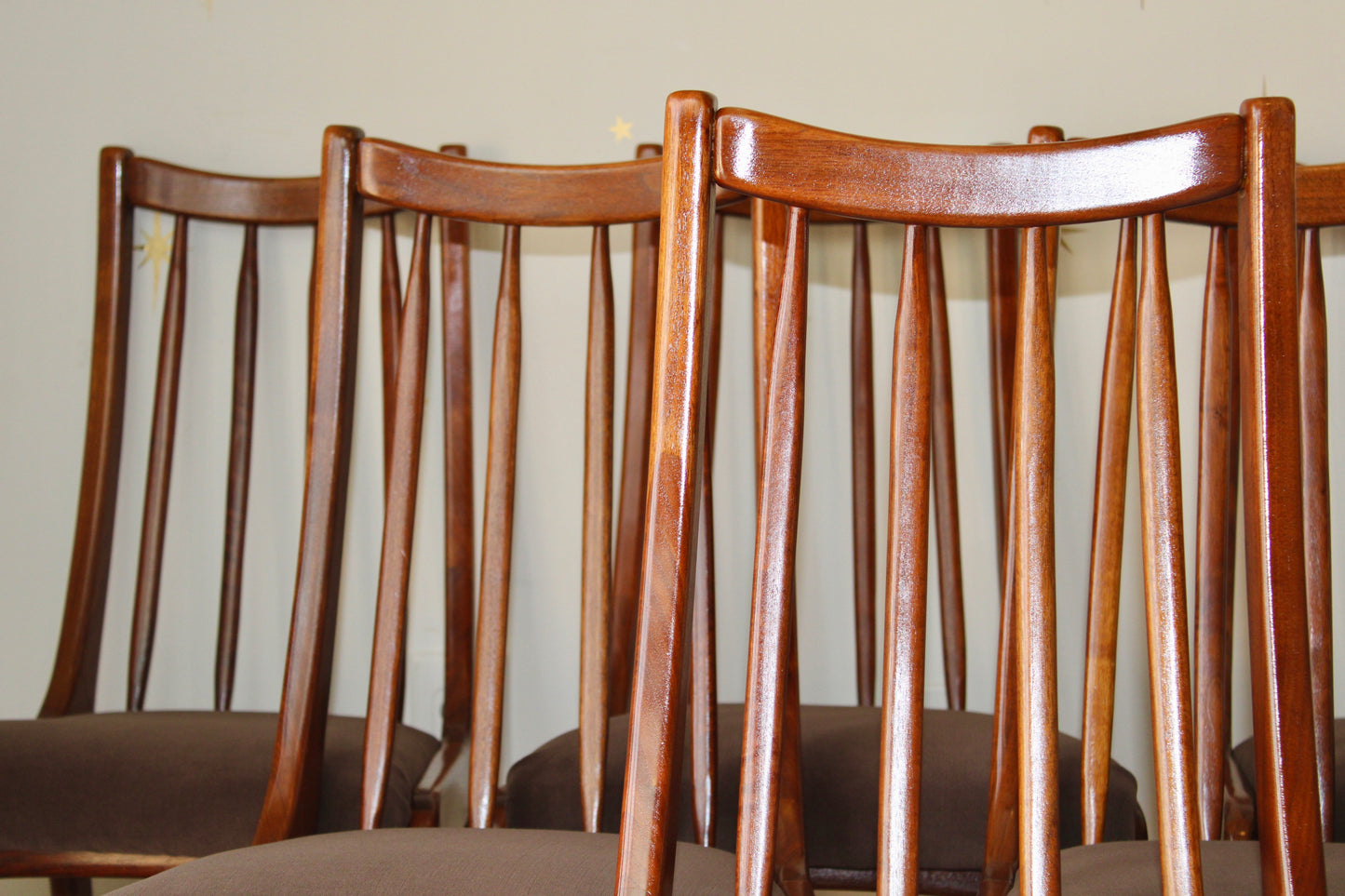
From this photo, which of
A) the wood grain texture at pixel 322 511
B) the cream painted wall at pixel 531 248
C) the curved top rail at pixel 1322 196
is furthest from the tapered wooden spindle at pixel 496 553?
the curved top rail at pixel 1322 196

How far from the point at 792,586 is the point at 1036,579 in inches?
Result: 4.4

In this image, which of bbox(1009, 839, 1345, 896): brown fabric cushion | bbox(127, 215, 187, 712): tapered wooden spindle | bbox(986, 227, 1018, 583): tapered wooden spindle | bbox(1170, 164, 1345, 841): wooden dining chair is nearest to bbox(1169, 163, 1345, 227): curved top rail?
bbox(1170, 164, 1345, 841): wooden dining chair

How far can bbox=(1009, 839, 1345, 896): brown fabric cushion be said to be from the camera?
50 centimetres

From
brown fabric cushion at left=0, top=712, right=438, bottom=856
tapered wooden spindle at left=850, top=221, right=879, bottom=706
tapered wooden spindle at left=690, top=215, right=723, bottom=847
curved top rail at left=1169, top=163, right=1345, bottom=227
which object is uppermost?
curved top rail at left=1169, top=163, right=1345, bottom=227

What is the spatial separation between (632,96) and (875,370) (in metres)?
0.43

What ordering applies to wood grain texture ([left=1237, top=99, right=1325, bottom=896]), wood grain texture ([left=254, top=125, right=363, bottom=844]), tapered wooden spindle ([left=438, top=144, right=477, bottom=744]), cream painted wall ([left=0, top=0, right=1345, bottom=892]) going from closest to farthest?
wood grain texture ([left=1237, top=99, right=1325, bottom=896])
wood grain texture ([left=254, top=125, right=363, bottom=844])
tapered wooden spindle ([left=438, top=144, right=477, bottom=744])
cream painted wall ([left=0, top=0, right=1345, bottom=892])

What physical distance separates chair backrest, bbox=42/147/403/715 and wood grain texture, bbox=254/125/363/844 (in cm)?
37

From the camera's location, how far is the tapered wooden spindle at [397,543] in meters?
0.67

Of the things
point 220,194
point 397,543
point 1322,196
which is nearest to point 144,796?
point 397,543

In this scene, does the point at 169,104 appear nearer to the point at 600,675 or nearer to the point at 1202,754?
the point at 600,675

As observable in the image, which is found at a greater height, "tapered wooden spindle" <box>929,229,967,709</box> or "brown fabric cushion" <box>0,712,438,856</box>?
"tapered wooden spindle" <box>929,229,967,709</box>

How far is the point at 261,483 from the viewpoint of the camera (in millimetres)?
1189

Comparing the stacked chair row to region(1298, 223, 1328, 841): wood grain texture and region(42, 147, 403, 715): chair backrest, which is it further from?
region(42, 147, 403, 715): chair backrest

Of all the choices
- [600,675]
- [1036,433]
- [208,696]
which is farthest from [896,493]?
[208,696]
